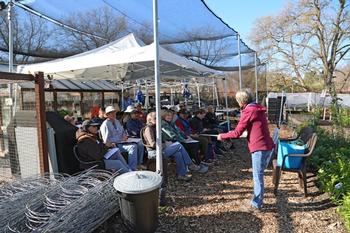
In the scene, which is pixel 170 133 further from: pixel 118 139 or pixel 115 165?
pixel 115 165

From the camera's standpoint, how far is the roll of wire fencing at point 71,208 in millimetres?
2816

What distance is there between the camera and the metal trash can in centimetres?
316

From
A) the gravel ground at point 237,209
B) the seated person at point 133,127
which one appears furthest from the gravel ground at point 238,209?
the seated person at point 133,127

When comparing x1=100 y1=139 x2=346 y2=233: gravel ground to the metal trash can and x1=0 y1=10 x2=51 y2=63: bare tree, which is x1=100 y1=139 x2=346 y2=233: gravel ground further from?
x1=0 y1=10 x2=51 y2=63: bare tree

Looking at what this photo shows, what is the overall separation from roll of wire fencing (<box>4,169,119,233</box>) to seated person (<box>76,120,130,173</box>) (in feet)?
1.80

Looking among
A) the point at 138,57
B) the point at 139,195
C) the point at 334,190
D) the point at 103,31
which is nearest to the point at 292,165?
the point at 334,190

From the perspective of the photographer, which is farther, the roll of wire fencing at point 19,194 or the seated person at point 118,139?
the seated person at point 118,139

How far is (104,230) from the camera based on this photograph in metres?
3.51

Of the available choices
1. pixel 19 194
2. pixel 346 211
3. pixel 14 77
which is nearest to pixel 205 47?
pixel 14 77

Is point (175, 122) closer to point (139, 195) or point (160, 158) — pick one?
point (160, 158)

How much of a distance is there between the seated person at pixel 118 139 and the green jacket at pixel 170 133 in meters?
0.53

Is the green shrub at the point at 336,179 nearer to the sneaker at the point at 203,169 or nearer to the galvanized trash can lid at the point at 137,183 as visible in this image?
the sneaker at the point at 203,169

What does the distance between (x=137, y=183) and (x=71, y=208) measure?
0.66 meters

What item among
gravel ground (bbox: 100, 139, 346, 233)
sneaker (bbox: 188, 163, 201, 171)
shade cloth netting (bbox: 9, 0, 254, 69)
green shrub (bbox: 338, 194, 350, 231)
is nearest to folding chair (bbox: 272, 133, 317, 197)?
gravel ground (bbox: 100, 139, 346, 233)
